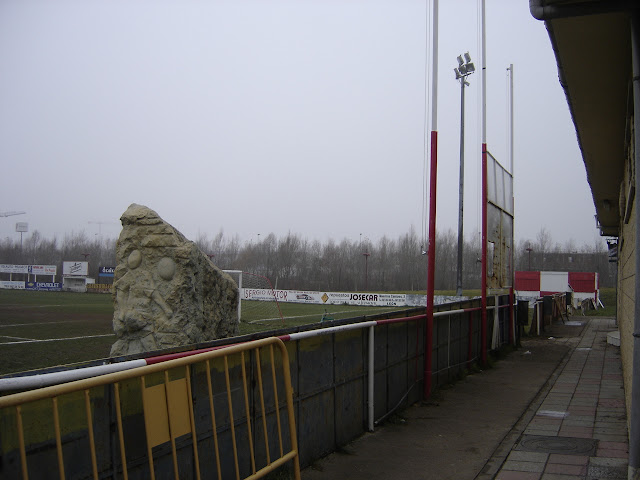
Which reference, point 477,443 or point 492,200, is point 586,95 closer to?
point 477,443

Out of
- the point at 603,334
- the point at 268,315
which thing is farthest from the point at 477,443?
the point at 268,315

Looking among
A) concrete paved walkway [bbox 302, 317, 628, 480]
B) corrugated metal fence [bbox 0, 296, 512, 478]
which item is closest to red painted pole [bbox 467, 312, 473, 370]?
concrete paved walkway [bbox 302, 317, 628, 480]

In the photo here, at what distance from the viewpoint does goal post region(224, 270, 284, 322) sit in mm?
31914

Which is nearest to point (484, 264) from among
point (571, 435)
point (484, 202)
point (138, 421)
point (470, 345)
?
point (484, 202)

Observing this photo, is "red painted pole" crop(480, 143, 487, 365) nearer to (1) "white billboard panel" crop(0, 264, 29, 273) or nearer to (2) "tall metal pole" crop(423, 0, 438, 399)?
(2) "tall metal pole" crop(423, 0, 438, 399)

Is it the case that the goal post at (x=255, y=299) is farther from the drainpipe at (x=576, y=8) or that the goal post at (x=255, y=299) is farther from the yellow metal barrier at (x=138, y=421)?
the drainpipe at (x=576, y=8)

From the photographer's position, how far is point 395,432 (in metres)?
6.88

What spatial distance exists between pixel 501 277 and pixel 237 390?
38.5 feet

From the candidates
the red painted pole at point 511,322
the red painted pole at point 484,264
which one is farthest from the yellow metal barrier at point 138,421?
the red painted pole at point 511,322

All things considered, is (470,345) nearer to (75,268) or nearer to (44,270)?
(75,268)

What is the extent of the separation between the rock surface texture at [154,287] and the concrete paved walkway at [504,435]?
5.44 metres

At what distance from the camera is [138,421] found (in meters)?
3.39

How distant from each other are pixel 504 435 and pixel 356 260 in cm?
9445

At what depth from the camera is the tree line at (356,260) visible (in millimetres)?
75625
